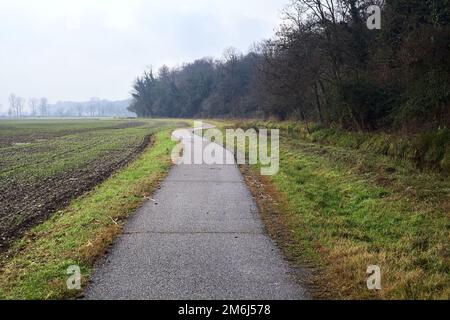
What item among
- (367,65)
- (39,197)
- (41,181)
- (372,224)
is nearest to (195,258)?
(372,224)

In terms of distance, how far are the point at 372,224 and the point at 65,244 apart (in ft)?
18.3

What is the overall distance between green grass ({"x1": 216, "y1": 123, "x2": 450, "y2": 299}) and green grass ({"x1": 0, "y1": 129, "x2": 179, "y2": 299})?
10.7ft

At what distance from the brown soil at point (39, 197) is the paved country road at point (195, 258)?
260cm

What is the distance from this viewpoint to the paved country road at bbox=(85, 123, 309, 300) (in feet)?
16.8

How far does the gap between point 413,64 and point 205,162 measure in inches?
387

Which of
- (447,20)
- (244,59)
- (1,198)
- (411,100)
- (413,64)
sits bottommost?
(1,198)

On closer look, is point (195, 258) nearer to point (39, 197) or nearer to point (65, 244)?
point (65, 244)

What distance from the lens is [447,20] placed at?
17969mm

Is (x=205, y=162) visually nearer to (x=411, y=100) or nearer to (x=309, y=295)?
(x=411, y=100)

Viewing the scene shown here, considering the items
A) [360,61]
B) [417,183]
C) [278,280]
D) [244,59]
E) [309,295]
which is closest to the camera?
[309,295]

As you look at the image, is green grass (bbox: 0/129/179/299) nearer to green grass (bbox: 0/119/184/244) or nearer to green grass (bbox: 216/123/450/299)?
green grass (bbox: 0/119/184/244)

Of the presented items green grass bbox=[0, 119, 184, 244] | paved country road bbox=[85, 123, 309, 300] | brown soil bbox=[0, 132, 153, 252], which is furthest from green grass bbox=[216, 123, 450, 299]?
green grass bbox=[0, 119, 184, 244]

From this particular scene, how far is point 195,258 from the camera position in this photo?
20.5 ft
